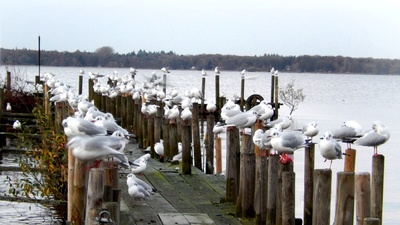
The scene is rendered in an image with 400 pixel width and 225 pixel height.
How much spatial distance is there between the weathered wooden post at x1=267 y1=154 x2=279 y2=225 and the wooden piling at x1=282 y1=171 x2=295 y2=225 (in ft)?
1.38

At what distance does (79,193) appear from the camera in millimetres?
9086

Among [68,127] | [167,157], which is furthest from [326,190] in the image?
[167,157]

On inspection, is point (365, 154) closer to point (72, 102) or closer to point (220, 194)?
point (72, 102)

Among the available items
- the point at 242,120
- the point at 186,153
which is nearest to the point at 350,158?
the point at 242,120

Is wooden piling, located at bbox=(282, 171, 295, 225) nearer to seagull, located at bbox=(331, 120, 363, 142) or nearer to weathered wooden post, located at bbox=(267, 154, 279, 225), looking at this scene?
weathered wooden post, located at bbox=(267, 154, 279, 225)

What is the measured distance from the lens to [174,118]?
1811cm

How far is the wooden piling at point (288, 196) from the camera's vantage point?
8.55 m

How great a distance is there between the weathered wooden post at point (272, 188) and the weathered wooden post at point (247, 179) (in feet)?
2.35

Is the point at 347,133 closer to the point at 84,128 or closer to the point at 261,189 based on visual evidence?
the point at 261,189

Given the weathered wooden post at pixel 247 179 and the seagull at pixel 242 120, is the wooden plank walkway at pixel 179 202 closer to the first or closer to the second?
the weathered wooden post at pixel 247 179

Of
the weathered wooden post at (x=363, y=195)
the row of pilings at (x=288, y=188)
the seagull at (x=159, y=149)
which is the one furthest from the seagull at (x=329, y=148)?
the seagull at (x=159, y=149)

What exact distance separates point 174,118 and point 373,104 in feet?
126

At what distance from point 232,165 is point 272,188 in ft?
6.77

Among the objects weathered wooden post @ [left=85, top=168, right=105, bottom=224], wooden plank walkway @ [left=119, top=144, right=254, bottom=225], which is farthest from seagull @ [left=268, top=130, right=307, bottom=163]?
weathered wooden post @ [left=85, top=168, right=105, bottom=224]
